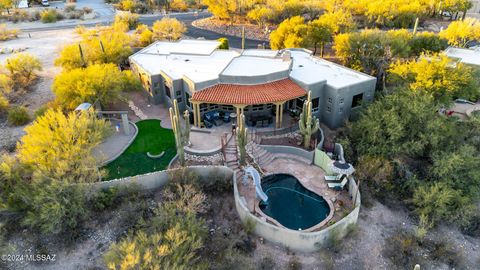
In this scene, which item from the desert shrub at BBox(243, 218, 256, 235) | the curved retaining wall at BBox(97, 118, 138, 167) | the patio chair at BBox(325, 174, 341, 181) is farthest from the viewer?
the curved retaining wall at BBox(97, 118, 138, 167)

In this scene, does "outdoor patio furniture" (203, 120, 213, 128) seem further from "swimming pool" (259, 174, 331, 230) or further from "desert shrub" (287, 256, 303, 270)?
"desert shrub" (287, 256, 303, 270)

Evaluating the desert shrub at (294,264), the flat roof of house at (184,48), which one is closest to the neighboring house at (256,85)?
the flat roof of house at (184,48)

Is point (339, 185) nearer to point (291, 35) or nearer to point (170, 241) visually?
point (170, 241)

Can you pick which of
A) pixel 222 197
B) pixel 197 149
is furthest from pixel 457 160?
pixel 197 149

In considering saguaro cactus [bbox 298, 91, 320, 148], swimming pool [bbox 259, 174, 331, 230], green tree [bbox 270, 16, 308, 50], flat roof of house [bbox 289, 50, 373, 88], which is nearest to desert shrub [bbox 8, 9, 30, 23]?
green tree [bbox 270, 16, 308, 50]

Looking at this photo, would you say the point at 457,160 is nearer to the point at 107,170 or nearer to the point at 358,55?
the point at 358,55

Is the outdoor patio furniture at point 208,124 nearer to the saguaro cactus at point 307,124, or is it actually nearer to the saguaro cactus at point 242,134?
the saguaro cactus at point 242,134
